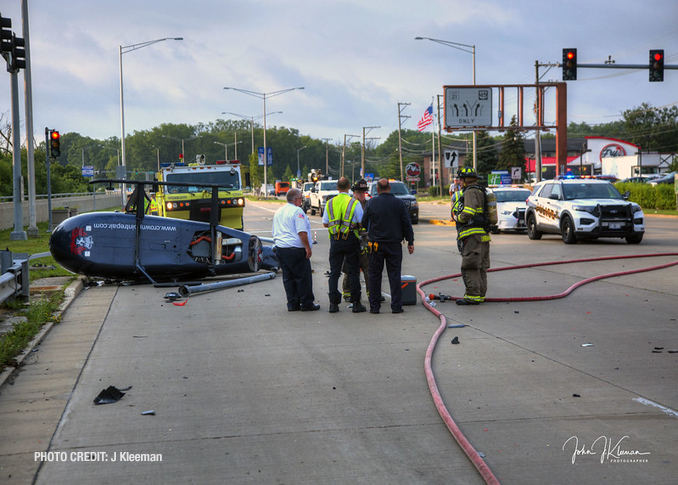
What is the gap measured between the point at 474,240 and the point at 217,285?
A: 4.61 metres

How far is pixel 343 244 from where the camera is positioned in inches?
424

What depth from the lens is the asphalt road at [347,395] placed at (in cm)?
472

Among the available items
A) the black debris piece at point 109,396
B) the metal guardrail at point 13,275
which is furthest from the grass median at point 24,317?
the black debris piece at point 109,396

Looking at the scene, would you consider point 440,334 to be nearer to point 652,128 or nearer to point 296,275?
point 296,275

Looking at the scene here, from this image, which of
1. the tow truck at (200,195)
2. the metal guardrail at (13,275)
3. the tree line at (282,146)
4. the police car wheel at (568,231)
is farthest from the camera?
the tree line at (282,146)

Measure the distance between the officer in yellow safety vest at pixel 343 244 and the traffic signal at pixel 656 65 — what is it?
19.7m

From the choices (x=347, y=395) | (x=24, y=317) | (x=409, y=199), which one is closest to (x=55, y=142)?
(x=409, y=199)

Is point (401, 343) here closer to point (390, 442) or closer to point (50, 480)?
point (390, 442)

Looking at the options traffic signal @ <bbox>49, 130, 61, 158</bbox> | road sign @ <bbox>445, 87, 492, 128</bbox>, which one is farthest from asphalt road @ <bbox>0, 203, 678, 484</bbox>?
road sign @ <bbox>445, 87, 492, 128</bbox>

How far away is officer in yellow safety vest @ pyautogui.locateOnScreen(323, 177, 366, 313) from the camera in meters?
10.7

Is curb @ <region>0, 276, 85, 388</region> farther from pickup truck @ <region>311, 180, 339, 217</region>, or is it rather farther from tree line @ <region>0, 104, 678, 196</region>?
tree line @ <region>0, 104, 678, 196</region>

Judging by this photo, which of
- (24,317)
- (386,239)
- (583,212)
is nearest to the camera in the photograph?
(24,317)

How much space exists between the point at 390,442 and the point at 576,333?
447 centimetres

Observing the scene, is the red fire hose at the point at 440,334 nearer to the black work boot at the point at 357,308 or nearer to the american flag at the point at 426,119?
the black work boot at the point at 357,308
